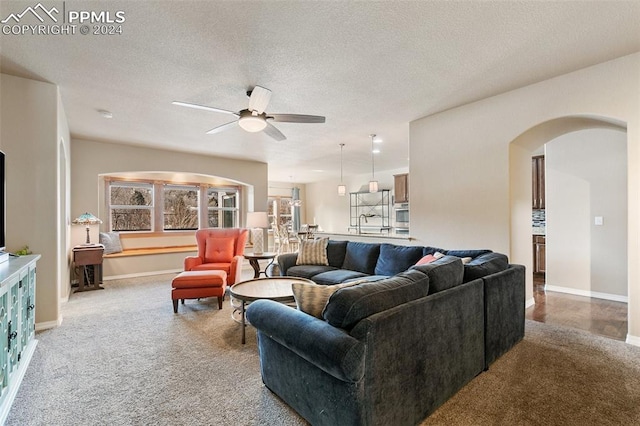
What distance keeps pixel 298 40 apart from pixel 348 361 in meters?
2.36

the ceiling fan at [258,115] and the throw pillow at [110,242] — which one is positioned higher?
the ceiling fan at [258,115]


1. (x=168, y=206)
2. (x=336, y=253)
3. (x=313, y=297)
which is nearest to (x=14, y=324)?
(x=313, y=297)

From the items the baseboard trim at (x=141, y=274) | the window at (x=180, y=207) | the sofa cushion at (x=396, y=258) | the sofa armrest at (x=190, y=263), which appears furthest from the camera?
the window at (x=180, y=207)

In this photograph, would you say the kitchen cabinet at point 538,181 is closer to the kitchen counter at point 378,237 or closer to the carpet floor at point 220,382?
the kitchen counter at point 378,237

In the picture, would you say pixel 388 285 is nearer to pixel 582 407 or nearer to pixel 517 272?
pixel 582 407

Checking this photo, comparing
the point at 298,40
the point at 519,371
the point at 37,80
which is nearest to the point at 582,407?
the point at 519,371

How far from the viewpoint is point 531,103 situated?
3.41m

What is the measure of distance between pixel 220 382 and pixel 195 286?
183 centimetres

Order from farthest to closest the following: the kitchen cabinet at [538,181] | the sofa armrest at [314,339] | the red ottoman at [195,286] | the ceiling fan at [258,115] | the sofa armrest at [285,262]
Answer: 1. the kitchen cabinet at [538,181]
2. the sofa armrest at [285,262]
3. the red ottoman at [195,286]
4. the ceiling fan at [258,115]
5. the sofa armrest at [314,339]

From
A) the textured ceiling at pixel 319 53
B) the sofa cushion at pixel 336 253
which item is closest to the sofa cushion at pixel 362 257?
the sofa cushion at pixel 336 253

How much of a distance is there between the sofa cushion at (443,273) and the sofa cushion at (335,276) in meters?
1.68

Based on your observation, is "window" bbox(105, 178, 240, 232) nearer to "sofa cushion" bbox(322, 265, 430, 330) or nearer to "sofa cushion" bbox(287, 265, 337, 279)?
"sofa cushion" bbox(287, 265, 337, 279)

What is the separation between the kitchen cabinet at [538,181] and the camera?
230 inches

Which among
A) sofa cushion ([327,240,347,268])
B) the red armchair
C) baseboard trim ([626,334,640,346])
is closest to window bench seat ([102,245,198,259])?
the red armchair
